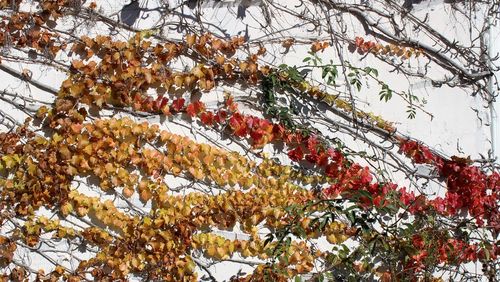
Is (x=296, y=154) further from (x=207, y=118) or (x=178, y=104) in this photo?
(x=178, y=104)

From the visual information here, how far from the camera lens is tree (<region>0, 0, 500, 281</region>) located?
12.4 feet

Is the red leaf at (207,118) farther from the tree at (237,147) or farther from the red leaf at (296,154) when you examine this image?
the red leaf at (296,154)

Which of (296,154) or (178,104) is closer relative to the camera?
(178,104)

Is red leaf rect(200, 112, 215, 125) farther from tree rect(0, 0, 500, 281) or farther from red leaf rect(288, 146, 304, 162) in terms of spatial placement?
red leaf rect(288, 146, 304, 162)

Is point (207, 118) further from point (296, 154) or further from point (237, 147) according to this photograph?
point (296, 154)

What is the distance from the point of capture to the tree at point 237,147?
377 cm

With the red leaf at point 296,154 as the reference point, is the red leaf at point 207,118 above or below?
above

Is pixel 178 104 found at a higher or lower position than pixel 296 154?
higher

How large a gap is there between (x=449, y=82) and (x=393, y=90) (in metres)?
0.37

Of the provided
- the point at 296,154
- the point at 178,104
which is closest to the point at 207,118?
the point at 178,104

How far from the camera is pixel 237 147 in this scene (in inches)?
162

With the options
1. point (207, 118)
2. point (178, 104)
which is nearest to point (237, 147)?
point (207, 118)

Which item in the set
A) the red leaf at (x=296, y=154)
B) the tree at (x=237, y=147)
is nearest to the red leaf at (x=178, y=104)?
the tree at (x=237, y=147)

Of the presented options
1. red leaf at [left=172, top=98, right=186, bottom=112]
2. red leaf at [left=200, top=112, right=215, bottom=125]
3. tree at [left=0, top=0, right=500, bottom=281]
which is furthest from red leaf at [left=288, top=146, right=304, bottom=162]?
red leaf at [left=172, top=98, right=186, bottom=112]
